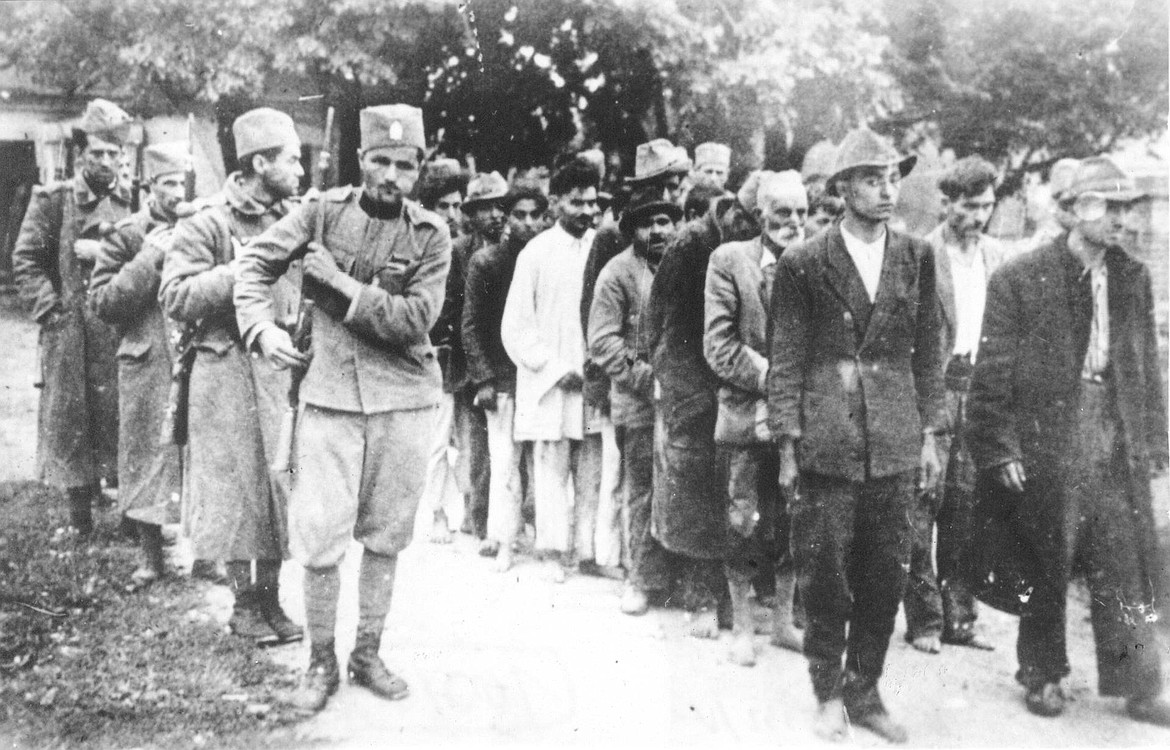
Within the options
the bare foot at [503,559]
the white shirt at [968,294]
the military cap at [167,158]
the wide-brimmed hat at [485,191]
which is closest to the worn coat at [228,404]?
the military cap at [167,158]

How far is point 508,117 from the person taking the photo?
7090mm

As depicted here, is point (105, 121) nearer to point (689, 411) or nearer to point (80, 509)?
point (80, 509)

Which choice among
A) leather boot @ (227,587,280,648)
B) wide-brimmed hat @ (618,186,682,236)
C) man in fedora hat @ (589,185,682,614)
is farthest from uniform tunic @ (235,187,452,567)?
wide-brimmed hat @ (618,186,682,236)

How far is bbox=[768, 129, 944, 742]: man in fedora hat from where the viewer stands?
11.7ft

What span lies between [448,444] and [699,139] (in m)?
2.50

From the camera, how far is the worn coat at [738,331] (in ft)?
14.3

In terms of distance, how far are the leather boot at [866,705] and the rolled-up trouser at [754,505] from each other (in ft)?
2.74

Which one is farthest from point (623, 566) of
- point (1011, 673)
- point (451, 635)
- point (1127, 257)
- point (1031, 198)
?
point (1031, 198)

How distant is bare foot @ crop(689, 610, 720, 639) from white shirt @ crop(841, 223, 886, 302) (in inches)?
71.7

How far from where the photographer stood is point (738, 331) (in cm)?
445

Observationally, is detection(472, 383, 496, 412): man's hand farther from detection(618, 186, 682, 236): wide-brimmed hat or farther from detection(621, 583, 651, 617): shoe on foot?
detection(621, 583, 651, 617): shoe on foot

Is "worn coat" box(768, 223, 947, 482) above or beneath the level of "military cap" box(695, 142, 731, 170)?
beneath

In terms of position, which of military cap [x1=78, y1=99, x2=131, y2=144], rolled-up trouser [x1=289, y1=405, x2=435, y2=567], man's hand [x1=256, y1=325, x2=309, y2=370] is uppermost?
military cap [x1=78, y1=99, x2=131, y2=144]

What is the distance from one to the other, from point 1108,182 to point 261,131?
132 inches
